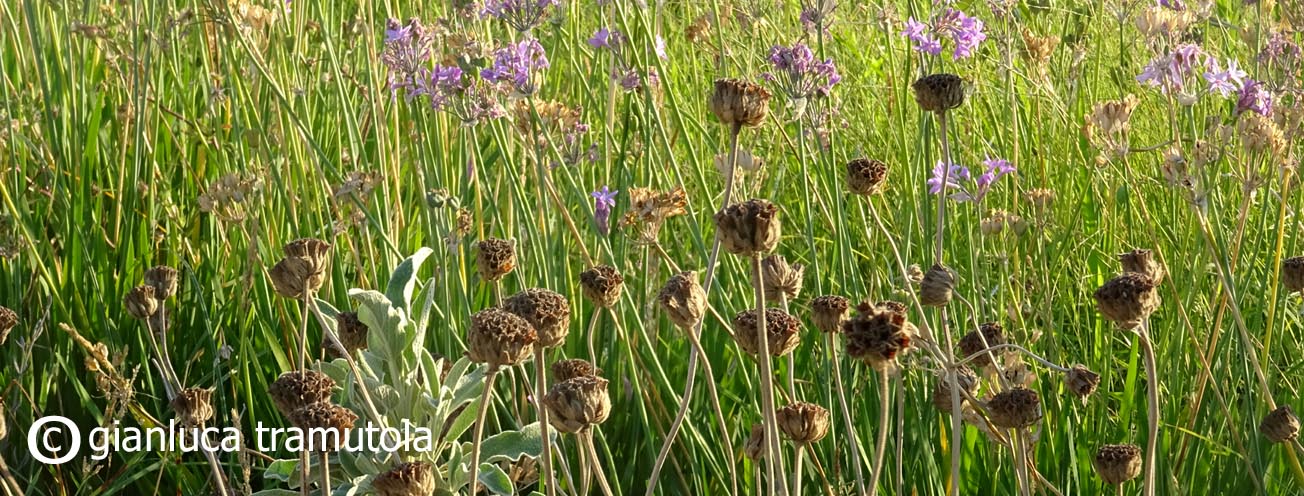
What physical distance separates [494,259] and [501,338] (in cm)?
40

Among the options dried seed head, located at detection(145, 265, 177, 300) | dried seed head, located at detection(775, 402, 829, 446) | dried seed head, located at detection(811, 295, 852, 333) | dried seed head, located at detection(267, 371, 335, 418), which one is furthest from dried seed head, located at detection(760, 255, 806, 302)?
dried seed head, located at detection(145, 265, 177, 300)

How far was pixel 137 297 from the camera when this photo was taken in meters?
1.48

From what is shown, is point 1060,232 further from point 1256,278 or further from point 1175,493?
point 1175,493

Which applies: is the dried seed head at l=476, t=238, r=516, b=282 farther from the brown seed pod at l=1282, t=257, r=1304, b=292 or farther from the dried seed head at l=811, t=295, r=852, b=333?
the brown seed pod at l=1282, t=257, r=1304, b=292

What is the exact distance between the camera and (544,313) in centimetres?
105

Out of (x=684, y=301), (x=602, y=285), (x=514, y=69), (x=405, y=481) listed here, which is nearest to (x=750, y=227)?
(x=684, y=301)

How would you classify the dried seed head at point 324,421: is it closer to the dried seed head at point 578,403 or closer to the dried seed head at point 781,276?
the dried seed head at point 578,403

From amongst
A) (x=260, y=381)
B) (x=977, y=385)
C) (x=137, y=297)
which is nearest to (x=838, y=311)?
Answer: (x=977, y=385)

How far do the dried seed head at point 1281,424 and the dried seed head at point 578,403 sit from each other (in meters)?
0.67

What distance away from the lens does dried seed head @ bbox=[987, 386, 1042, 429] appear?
117 centimetres

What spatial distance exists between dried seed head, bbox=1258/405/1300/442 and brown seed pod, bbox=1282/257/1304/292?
0.11 m

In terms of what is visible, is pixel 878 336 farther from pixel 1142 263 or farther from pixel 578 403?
pixel 1142 263

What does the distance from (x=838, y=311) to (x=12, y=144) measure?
152 cm

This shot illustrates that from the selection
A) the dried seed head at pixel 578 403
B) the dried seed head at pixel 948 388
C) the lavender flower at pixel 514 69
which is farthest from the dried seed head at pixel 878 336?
the lavender flower at pixel 514 69
